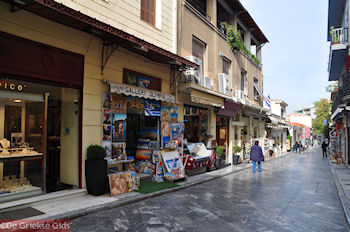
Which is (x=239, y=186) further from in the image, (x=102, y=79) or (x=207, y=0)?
(x=207, y=0)

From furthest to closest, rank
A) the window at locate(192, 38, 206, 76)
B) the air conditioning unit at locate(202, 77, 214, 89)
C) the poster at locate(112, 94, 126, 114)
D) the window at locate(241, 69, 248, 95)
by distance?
the window at locate(241, 69, 248, 95)
the window at locate(192, 38, 206, 76)
the air conditioning unit at locate(202, 77, 214, 89)
the poster at locate(112, 94, 126, 114)

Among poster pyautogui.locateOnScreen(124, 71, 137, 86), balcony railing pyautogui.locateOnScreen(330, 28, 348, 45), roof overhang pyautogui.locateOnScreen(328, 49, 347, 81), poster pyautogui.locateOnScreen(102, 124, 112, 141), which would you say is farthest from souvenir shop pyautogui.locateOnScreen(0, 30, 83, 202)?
roof overhang pyautogui.locateOnScreen(328, 49, 347, 81)

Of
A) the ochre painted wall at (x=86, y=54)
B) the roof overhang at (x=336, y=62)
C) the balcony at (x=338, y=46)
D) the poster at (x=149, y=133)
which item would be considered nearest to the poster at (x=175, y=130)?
the poster at (x=149, y=133)

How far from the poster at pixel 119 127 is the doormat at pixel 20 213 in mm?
3316

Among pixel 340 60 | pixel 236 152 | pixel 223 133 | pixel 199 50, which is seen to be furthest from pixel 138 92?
pixel 340 60

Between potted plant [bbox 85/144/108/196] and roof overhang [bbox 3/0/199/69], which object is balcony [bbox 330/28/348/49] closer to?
roof overhang [bbox 3/0/199/69]

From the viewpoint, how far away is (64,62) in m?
6.91

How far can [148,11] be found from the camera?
1011cm

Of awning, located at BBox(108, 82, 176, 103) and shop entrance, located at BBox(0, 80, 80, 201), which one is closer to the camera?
shop entrance, located at BBox(0, 80, 80, 201)

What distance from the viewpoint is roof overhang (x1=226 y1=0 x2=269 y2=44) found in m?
16.4

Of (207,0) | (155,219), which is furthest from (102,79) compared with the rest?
(207,0)

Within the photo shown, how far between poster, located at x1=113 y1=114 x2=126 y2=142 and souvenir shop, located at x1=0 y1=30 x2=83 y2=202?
1289 mm

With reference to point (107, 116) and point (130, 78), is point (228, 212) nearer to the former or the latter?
point (107, 116)

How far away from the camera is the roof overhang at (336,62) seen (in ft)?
53.4
